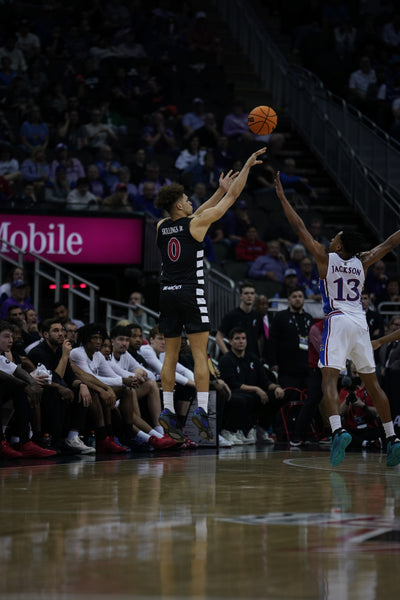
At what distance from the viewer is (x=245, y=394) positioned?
43.6ft

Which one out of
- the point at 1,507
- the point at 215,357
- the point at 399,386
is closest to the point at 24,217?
the point at 215,357

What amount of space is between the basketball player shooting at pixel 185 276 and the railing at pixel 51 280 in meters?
5.09

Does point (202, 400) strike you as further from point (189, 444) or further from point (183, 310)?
point (189, 444)

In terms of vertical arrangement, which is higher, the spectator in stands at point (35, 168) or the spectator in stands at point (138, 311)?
the spectator in stands at point (35, 168)

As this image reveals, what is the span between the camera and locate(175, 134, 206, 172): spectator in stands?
62.4 feet

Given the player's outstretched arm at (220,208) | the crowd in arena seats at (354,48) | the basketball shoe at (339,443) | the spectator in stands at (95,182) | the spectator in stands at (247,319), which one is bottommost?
the basketball shoe at (339,443)

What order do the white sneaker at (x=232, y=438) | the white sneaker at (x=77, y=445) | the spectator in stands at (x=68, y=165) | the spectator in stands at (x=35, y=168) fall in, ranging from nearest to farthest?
the white sneaker at (x=77, y=445), the white sneaker at (x=232, y=438), the spectator in stands at (x=35, y=168), the spectator in stands at (x=68, y=165)

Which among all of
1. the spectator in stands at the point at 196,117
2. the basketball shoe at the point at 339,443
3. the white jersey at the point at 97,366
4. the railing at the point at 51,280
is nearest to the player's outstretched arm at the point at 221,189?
the basketball shoe at the point at 339,443

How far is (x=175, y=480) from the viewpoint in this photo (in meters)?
7.93

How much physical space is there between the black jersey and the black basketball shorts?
0.25 ft

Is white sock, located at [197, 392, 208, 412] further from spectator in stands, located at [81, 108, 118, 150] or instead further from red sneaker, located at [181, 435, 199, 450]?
spectator in stands, located at [81, 108, 118, 150]

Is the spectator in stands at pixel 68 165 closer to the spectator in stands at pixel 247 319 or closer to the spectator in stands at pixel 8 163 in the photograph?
the spectator in stands at pixel 8 163

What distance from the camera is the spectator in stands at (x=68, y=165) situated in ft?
56.2

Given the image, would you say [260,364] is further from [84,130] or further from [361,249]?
[84,130]
